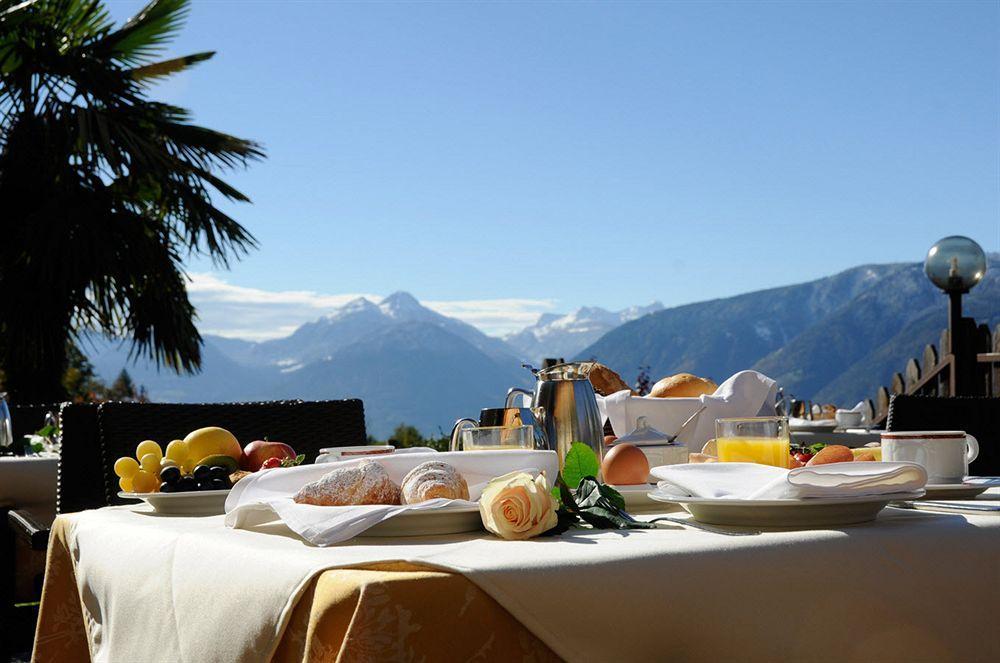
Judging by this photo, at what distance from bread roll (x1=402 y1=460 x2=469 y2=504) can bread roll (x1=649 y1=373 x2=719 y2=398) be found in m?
0.99

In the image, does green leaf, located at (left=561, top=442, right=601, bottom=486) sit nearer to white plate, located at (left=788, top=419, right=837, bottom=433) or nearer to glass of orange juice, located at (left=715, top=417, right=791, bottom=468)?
glass of orange juice, located at (left=715, top=417, right=791, bottom=468)

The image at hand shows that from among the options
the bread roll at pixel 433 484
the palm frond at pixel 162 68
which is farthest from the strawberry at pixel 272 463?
the palm frond at pixel 162 68

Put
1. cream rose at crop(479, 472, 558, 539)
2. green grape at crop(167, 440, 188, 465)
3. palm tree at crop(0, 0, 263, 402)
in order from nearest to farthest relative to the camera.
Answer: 1. cream rose at crop(479, 472, 558, 539)
2. green grape at crop(167, 440, 188, 465)
3. palm tree at crop(0, 0, 263, 402)

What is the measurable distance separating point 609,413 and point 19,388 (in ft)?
28.0

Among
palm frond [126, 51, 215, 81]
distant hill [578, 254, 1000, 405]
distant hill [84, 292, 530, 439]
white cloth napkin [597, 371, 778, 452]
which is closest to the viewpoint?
white cloth napkin [597, 371, 778, 452]

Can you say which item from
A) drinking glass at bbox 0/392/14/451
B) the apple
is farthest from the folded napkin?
→ drinking glass at bbox 0/392/14/451

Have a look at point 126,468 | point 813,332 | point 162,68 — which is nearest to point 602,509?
point 126,468

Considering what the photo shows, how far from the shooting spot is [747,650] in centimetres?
84

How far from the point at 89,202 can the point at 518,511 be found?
9.30m

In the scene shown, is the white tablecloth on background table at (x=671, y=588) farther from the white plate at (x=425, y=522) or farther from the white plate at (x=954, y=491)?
the white plate at (x=954, y=491)

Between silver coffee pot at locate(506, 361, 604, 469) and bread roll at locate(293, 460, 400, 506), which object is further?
silver coffee pot at locate(506, 361, 604, 469)

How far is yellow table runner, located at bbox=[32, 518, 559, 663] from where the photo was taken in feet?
2.43

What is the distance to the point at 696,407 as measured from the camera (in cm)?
184

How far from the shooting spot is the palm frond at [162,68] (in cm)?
1025
